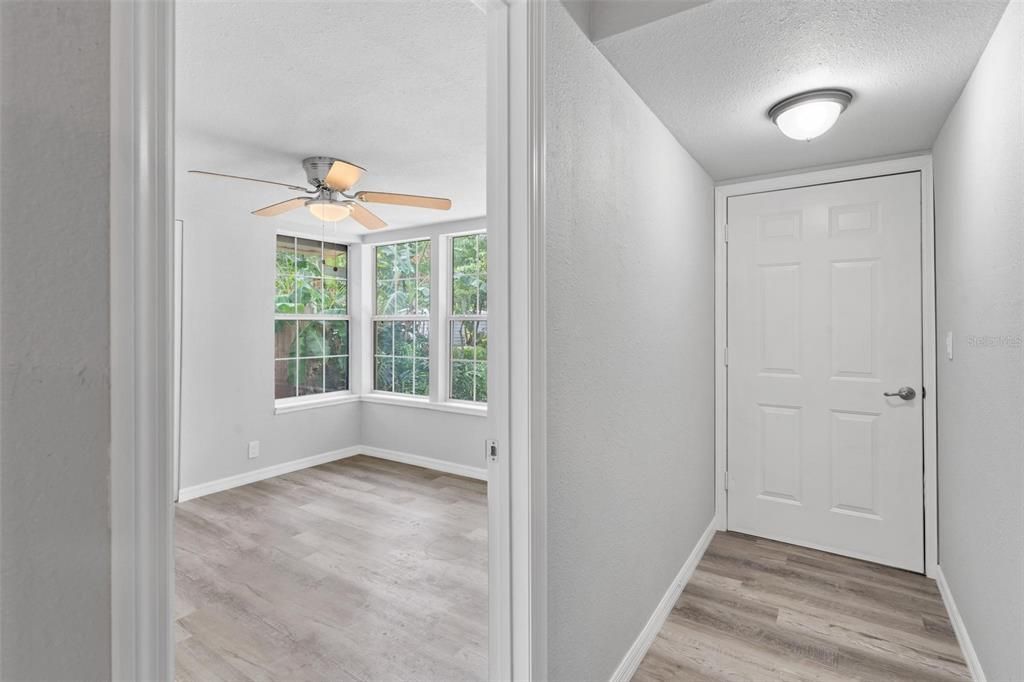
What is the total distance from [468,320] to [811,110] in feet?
10.8

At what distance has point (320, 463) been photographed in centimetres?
503

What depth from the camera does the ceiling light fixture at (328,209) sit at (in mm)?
3068

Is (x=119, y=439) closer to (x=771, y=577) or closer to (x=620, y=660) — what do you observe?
(x=620, y=660)

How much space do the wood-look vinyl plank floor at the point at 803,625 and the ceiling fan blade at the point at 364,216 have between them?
8.79 ft

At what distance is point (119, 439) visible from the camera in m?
0.61

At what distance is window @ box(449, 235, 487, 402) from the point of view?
15.8 ft

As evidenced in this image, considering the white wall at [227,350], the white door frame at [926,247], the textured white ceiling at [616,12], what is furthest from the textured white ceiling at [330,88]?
the white door frame at [926,247]

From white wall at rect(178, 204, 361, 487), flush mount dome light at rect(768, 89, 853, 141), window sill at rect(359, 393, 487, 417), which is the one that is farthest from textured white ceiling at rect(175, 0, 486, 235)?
window sill at rect(359, 393, 487, 417)

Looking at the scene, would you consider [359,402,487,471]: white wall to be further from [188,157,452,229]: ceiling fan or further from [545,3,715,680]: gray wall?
[545,3,715,680]: gray wall

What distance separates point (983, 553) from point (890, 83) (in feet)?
5.43

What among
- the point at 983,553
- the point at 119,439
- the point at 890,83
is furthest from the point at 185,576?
the point at 890,83

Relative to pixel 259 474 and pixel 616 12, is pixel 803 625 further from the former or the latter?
pixel 259 474

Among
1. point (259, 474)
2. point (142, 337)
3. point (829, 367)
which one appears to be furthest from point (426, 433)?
point (142, 337)

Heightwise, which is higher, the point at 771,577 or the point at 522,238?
the point at 522,238
